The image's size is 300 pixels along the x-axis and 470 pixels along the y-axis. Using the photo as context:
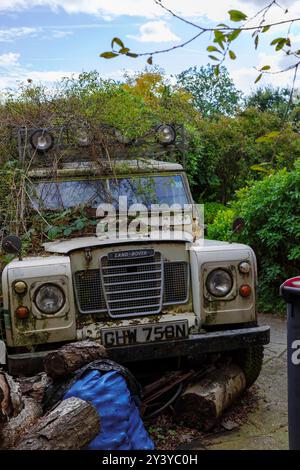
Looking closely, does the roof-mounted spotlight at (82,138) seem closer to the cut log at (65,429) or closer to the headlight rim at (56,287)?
the headlight rim at (56,287)

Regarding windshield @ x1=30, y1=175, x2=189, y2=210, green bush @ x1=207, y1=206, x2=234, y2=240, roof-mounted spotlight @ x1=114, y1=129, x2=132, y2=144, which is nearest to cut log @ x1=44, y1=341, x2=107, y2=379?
windshield @ x1=30, y1=175, x2=189, y2=210

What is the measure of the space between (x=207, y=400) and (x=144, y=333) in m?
0.69

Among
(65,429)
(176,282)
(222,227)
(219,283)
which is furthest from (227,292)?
(222,227)

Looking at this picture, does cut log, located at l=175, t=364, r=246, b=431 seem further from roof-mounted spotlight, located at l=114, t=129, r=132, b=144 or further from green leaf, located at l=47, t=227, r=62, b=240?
roof-mounted spotlight, located at l=114, t=129, r=132, b=144

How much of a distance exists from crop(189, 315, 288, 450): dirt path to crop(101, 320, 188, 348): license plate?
0.80 meters

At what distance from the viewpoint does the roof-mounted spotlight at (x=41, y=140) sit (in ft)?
16.9

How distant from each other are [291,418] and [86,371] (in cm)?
136

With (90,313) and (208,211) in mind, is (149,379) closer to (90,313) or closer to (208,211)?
(90,313)

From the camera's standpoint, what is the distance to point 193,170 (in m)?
13.6

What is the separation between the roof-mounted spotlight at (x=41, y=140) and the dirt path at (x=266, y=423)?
3.09 meters

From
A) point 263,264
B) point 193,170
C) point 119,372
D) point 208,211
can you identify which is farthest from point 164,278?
point 193,170

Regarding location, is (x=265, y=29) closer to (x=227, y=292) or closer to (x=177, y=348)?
(x=227, y=292)

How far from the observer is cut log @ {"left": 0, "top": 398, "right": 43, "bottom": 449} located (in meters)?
3.03

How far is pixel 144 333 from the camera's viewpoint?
393 centimetres
